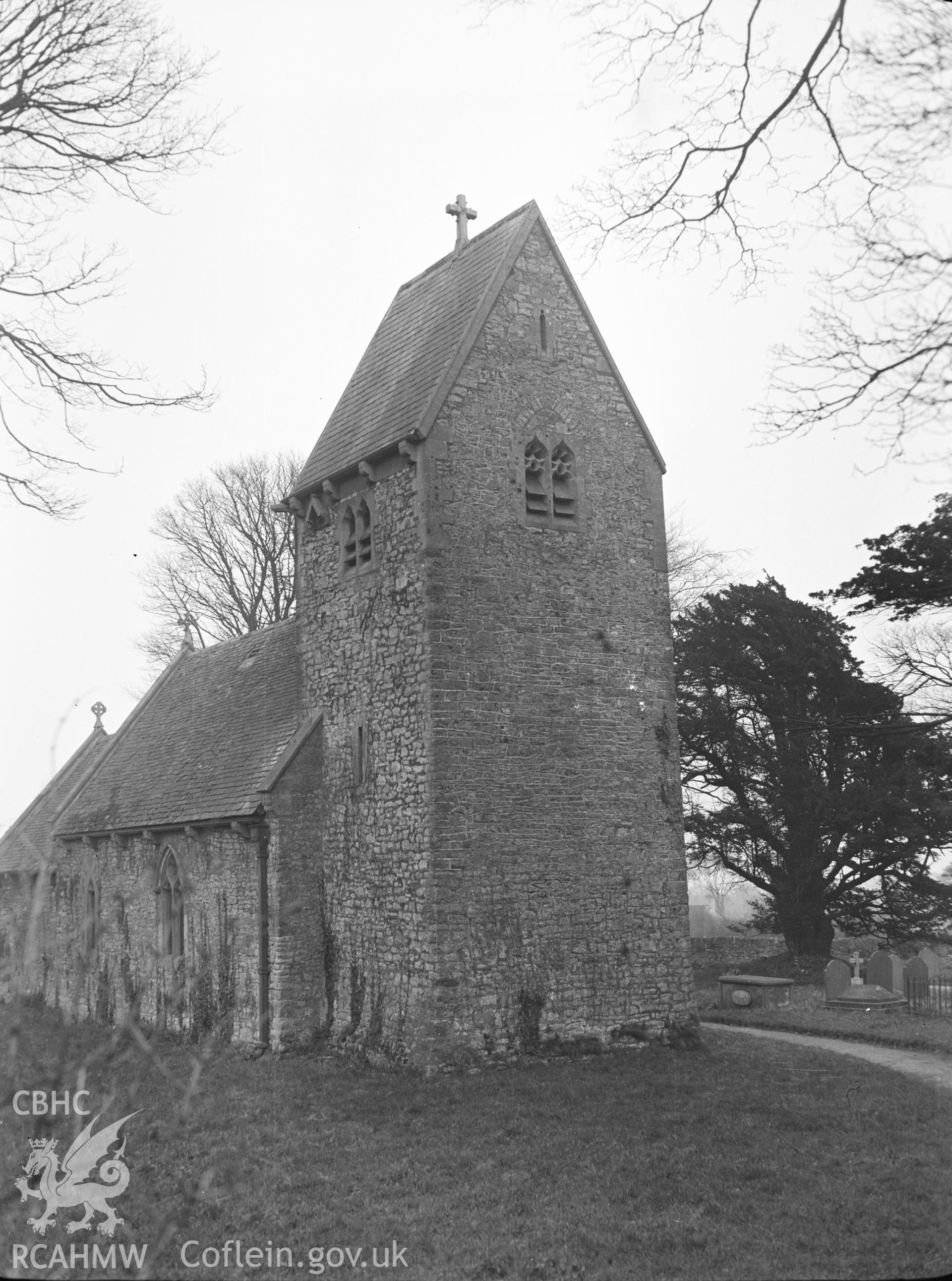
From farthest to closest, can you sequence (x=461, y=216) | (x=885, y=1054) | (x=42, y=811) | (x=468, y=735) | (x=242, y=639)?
(x=42, y=811), (x=242, y=639), (x=461, y=216), (x=885, y=1054), (x=468, y=735)

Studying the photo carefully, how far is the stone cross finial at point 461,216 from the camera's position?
20000 millimetres

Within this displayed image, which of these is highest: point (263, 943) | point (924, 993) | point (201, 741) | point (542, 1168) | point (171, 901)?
point (201, 741)

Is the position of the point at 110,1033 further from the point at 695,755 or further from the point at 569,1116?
the point at 695,755

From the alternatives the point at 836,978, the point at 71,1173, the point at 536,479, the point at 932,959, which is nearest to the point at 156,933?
the point at 536,479

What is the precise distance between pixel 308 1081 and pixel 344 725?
5367 millimetres

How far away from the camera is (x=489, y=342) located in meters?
17.2

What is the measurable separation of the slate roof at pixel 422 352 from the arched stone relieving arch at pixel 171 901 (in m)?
7.24

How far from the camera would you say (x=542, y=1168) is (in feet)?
35.5

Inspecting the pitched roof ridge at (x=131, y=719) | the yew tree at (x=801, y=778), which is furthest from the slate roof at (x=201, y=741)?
the yew tree at (x=801, y=778)

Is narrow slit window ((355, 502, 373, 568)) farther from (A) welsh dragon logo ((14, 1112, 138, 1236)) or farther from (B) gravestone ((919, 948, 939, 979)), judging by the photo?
(B) gravestone ((919, 948, 939, 979))

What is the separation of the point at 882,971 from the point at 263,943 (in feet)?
41.6

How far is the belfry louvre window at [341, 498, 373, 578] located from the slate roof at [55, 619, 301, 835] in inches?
115

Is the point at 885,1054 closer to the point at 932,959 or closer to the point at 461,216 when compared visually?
the point at 932,959

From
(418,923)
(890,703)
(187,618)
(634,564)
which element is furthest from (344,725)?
(187,618)
